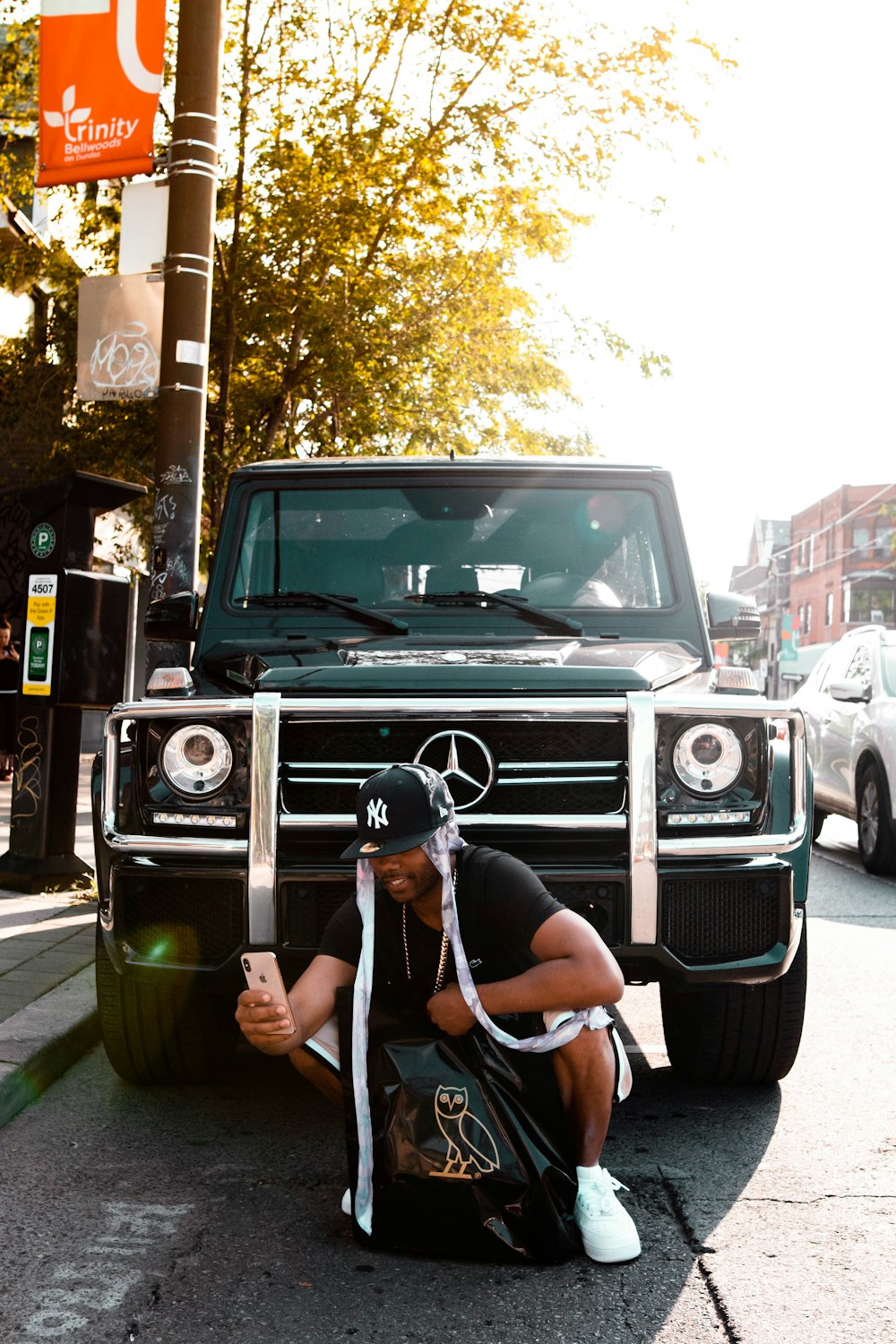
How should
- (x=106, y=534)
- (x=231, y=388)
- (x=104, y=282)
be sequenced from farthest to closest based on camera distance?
(x=106, y=534)
(x=231, y=388)
(x=104, y=282)

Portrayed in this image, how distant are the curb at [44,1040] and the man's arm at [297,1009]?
1388mm

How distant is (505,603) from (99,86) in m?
4.53

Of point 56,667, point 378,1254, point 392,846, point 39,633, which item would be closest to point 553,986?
point 392,846

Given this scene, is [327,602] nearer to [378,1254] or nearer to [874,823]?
[378,1254]

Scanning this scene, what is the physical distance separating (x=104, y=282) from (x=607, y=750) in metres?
5.09

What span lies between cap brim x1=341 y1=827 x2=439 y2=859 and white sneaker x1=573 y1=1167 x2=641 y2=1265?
35.6 inches

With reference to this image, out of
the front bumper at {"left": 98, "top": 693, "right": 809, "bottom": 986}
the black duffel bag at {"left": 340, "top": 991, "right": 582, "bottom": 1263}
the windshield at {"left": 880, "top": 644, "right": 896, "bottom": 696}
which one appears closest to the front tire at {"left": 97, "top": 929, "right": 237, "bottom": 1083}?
the front bumper at {"left": 98, "top": 693, "right": 809, "bottom": 986}

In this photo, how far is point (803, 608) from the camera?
287 ft

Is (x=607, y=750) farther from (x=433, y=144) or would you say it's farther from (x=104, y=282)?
(x=433, y=144)

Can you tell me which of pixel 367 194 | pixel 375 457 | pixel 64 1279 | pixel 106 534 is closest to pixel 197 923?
pixel 64 1279

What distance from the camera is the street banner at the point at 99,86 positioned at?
25.8ft

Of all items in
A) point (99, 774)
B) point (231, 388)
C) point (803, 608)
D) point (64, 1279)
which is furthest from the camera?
point (803, 608)

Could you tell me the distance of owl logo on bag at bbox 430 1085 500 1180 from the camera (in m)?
3.34

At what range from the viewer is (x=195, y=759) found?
4.26 meters
